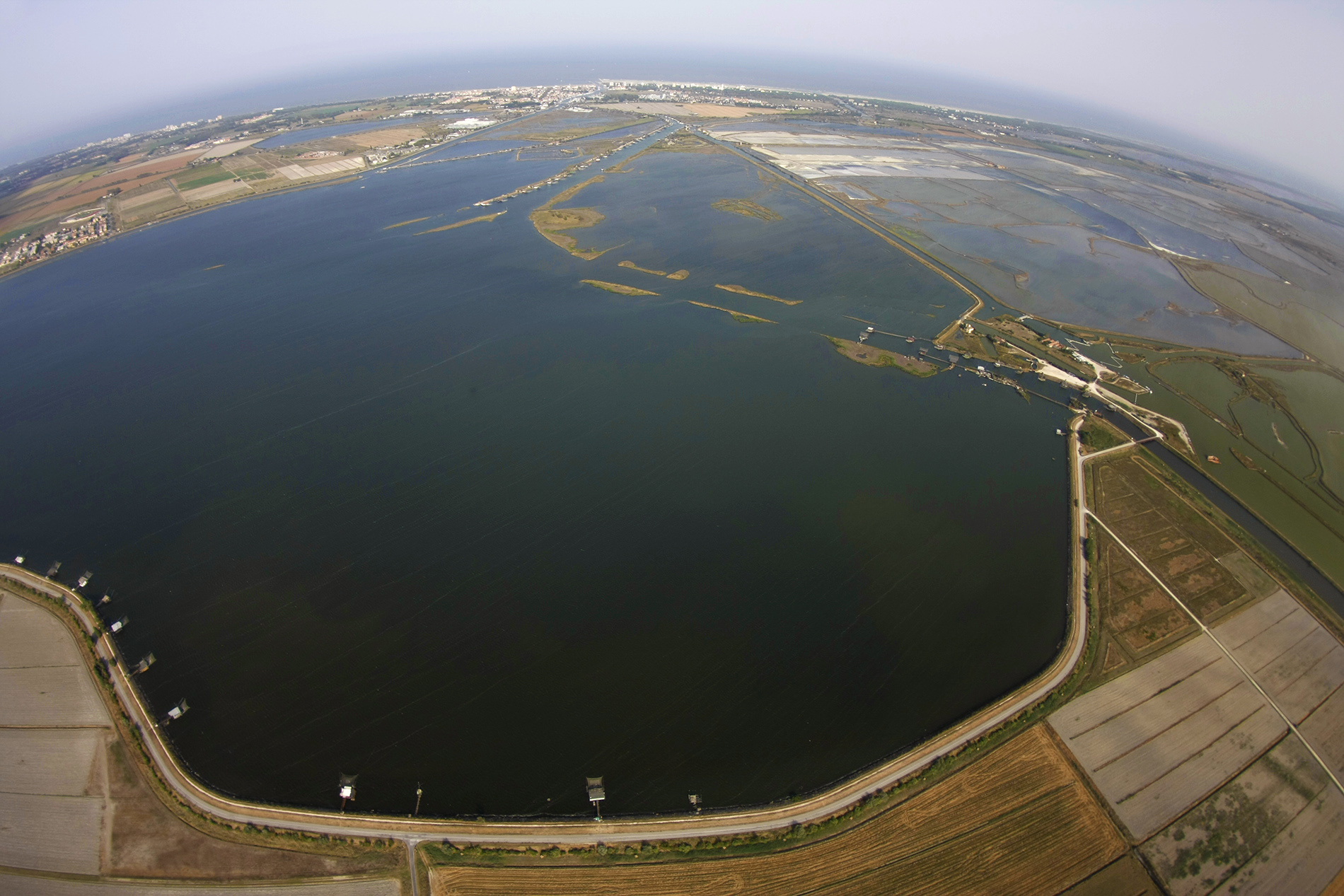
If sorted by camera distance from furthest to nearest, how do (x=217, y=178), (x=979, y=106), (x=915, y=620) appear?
(x=979, y=106) < (x=217, y=178) < (x=915, y=620)

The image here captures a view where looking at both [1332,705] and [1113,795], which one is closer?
[1113,795]

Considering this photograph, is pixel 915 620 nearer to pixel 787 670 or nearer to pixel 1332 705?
pixel 787 670

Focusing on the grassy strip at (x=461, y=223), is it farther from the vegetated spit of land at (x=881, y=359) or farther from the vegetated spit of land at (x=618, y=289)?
the vegetated spit of land at (x=881, y=359)

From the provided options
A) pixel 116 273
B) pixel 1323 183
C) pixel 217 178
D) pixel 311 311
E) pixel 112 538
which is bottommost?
pixel 112 538

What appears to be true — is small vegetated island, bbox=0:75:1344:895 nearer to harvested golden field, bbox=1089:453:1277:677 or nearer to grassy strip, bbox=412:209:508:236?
harvested golden field, bbox=1089:453:1277:677

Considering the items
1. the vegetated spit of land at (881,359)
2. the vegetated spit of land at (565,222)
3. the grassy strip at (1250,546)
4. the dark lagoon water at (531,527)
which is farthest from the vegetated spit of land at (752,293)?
the grassy strip at (1250,546)

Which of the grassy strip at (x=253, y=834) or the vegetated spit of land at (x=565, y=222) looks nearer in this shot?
the grassy strip at (x=253, y=834)

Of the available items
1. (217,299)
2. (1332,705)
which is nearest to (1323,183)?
(1332,705)

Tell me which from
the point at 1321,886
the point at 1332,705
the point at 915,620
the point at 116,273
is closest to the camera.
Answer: the point at 1321,886
